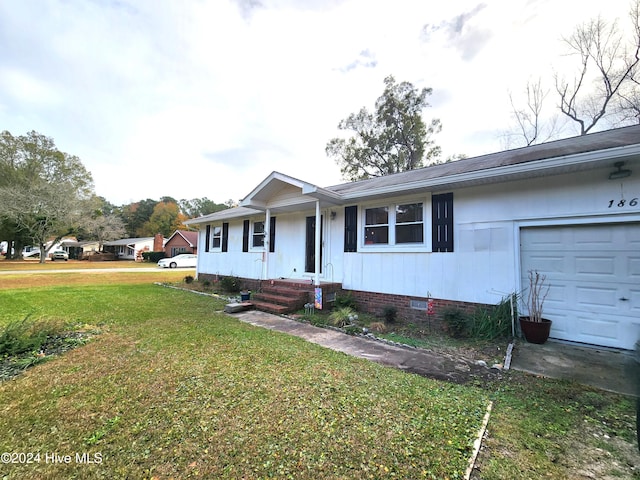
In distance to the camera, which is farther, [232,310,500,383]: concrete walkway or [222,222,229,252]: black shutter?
[222,222,229,252]: black shutter

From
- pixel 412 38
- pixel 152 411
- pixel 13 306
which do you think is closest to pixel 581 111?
pixel 412 38

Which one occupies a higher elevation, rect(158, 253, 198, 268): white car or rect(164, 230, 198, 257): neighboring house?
rect(164, 230, 198, 257): neighboring house

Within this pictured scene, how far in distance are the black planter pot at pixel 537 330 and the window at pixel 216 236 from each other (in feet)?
37.1

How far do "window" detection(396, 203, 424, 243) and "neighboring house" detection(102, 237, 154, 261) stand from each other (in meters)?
38.4

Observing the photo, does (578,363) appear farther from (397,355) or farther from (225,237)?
(225,237)

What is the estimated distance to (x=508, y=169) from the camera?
4.74 meters

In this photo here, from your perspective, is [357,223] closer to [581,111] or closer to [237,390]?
[237,390]

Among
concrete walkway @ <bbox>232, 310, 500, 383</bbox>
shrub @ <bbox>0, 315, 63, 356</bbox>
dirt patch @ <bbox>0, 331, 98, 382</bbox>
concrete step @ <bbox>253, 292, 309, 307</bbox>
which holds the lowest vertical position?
concrete walkway @ <bbox>232, 310, 500, 383</bbox>

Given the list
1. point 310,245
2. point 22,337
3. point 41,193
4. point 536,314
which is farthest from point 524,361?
point 41,193

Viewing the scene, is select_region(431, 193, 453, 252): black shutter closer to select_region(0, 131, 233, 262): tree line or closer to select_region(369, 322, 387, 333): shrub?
select_region(369, 322, 387, 333): shrub

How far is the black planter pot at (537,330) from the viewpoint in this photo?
14.5ft

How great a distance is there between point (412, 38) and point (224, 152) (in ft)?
41.2

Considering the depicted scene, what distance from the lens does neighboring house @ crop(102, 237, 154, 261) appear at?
37.6 m

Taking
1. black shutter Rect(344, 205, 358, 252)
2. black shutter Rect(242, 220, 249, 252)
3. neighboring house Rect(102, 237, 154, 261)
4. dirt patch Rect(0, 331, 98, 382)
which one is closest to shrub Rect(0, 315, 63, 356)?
dirt patch Rect(0, 331, 98, 382)
